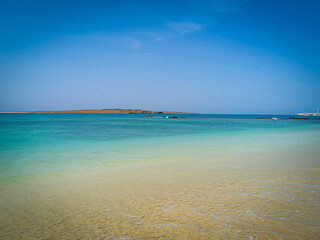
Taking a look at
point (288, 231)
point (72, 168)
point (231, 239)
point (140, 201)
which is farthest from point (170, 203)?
point (72, 168)

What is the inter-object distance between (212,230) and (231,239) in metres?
0.29

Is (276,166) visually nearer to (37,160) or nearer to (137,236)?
(137,236)

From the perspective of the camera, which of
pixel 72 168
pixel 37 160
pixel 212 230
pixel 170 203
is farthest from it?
pixel 37 160

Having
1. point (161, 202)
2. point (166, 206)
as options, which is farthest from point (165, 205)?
point (161, 202)

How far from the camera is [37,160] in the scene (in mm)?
8773

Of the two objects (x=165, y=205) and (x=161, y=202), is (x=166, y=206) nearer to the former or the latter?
(x=165, y=205)

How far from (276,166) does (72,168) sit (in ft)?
21.5

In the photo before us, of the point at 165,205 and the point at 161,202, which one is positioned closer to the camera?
the point at 165,205

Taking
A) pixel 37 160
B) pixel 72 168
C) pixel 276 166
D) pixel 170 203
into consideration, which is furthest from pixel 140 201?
pixel 37 160

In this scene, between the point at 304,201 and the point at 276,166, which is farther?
the point at 276,166

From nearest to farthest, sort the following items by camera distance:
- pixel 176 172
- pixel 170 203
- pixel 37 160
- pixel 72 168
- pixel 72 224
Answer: pixel 72 224 → pixel 170 203 → pixel 176 172 → pixel 72 168 → pixel 37 160

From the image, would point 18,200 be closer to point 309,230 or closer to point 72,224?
point 72,224

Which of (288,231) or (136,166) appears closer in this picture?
(288,231)

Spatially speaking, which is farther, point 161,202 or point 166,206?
point 161,202
